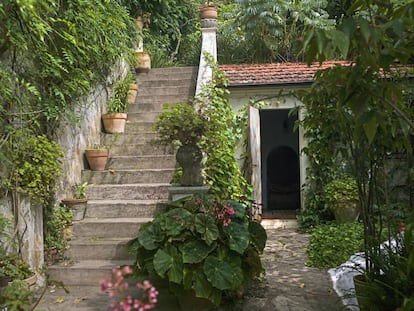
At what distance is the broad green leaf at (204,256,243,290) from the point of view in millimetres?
3574

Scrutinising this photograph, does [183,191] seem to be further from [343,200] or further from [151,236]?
[343,200]

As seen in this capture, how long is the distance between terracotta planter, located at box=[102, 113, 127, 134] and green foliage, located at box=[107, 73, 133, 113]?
0.72ft

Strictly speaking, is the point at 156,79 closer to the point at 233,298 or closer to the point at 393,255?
the point at 233,298

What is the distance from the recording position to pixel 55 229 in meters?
4.86

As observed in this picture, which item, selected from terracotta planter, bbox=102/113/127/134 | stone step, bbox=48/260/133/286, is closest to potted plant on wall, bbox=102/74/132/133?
terracotta planter, bbox=102/113/127/134

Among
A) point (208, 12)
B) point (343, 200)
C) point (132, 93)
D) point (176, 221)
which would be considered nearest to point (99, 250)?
point (176, 221)

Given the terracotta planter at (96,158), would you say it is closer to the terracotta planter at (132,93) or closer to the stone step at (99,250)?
the stone step at (99,250)

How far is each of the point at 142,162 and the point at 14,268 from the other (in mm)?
2629

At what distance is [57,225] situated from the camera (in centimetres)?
488

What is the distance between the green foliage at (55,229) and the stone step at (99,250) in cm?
11

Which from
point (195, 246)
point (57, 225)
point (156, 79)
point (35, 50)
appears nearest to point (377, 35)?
point (195, 246)

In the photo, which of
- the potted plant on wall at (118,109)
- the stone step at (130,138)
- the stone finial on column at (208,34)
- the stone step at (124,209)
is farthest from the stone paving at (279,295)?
the stone finial on column at (208,34)

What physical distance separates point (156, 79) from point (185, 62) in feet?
11.9

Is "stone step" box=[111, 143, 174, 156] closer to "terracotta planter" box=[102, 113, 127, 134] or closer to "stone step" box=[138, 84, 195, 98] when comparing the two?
"terracotta planter" box=[102, 113, 127, 134]
